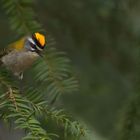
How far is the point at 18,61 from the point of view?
2553mm

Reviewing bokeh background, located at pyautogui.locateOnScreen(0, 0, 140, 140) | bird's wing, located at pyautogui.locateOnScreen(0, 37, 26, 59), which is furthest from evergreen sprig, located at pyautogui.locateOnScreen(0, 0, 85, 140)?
bokeh background, located at pyautogui.locateOnScreen(0, 0, 140, 140)

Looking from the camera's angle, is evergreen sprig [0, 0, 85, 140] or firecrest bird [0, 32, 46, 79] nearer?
evergreen sprig [0, 0, 85, 140]

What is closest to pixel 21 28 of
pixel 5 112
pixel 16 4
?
pixel 16 4

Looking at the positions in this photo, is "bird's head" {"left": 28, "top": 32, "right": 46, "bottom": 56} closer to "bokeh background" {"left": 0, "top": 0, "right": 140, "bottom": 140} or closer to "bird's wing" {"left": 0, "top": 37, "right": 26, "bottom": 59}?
"bird's wing" {"left": 0, "top": 37, "right": 26, "bottom": 59}

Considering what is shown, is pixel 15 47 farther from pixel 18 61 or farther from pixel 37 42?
pixel 37 42

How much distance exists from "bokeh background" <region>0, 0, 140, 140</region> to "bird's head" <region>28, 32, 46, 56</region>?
2.22 feet

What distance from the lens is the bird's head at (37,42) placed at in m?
2.42

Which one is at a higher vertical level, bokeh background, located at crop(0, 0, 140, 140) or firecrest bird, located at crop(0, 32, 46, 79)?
bokeh background, located at crop(0, 0, 140, 140)

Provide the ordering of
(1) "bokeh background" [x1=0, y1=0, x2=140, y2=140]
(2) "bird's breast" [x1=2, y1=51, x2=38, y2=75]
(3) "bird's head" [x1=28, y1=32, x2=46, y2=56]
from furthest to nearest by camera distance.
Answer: (1) "bokeh background" [x1=0, y1=0, x2=140, y2=140] < (2) "bird's breast" [x1=2, y1=51, x2=38, y2=75] < (3) "bird's head" [x1=28, y1=32, x2=46, y2=56]

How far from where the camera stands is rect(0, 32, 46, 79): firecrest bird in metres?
2.51

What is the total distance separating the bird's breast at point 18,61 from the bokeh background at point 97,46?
0.59 metres

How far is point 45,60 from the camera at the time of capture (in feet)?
8.57

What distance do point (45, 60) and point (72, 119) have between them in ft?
1.70

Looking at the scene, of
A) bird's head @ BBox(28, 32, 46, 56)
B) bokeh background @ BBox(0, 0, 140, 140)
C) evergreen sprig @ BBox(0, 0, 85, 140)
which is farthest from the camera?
bokeh background @ BBox(0, 0, 140, 140)
